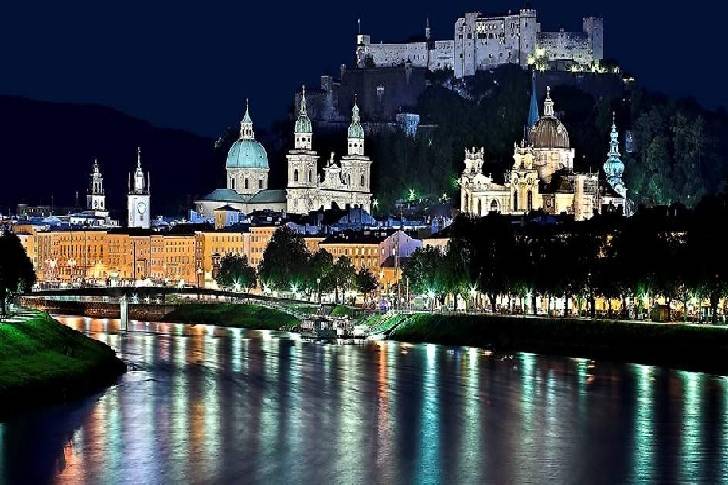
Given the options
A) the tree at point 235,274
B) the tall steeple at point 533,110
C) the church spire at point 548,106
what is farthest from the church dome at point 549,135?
the tree at point 235,274

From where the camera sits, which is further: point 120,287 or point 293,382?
point 120,287

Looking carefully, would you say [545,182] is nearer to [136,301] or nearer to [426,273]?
[136,301]

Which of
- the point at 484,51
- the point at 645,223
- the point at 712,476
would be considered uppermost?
the point at 484,51

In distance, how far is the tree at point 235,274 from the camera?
14088 centimetres

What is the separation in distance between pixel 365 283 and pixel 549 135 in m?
28.7

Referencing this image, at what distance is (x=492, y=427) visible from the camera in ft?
186

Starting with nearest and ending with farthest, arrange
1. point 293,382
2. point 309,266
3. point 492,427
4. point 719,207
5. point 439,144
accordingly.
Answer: point 492,427, point 293,382, point 719,207, point 309,266, point 439,144

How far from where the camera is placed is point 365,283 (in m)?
127

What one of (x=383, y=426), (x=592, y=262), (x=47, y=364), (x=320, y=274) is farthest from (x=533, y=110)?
(x=383, y=426)

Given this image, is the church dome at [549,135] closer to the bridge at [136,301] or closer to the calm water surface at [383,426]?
the bridge at [136,301]

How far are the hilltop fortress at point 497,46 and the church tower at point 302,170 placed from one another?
821cm

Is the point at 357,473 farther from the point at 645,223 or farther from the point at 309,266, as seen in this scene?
the point at 309,266

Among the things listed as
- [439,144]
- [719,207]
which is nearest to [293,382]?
[719,207]

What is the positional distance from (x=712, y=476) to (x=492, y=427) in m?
10.3
